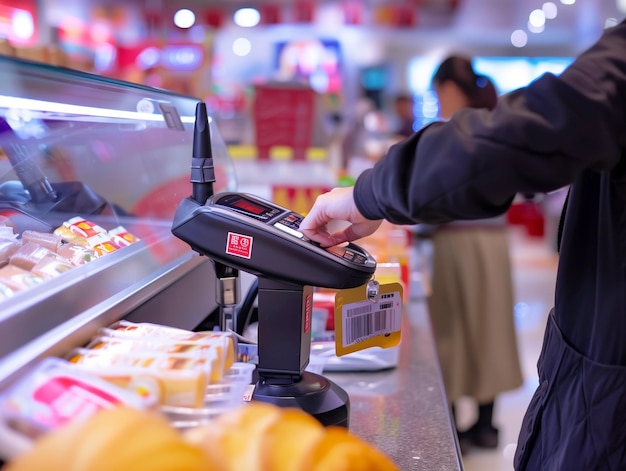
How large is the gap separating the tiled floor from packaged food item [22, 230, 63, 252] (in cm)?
255

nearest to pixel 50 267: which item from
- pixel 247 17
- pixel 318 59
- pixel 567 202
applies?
pixel 567 202

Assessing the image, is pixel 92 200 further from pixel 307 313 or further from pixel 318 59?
pixel 318 59

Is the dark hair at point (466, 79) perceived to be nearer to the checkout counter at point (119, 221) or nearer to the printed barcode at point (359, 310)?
the checkout counter at point (119, 221)

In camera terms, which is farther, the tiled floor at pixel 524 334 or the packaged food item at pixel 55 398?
the tiled floor at pixel 524 334

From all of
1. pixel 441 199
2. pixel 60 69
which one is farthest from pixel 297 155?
pixel 441 199

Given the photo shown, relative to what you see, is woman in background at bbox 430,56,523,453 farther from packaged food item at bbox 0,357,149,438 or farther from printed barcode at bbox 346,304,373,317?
packaged food item at bbox 0,357,149,438

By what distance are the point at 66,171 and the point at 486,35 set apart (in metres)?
11.1

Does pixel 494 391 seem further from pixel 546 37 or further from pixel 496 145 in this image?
pixel 546 37

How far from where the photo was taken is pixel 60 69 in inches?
42.6

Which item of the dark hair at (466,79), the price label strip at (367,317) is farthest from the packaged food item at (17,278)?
the dark hair at (466,79)

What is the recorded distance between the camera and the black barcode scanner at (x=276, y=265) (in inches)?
38.0

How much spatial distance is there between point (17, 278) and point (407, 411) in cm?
78

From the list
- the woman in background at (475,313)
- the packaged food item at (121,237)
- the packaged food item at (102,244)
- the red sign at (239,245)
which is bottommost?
the woman in background at (475,313)

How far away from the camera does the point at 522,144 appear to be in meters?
0.79
